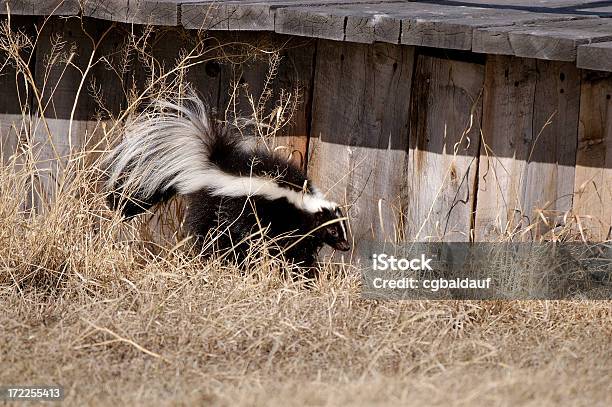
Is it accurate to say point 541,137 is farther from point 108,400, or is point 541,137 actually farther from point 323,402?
point 108,400

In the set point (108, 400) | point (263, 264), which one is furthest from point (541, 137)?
point (108, 400)

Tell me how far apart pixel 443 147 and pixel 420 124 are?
19cm

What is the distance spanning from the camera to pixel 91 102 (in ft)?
21.3

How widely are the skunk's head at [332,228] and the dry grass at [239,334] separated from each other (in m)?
0.16

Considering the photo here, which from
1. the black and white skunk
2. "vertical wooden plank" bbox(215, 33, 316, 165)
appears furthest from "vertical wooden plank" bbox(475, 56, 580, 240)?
"vertical wooden plank" bbox(215, 33, 316, 165)

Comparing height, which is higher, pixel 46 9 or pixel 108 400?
pixel 46 9

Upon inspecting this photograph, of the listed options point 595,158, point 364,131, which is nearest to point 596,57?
point 595,158

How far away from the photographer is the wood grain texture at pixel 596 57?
4.57 meters

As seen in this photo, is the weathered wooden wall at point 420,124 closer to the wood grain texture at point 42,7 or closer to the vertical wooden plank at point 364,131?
the vertical wooden plank at point 364,131

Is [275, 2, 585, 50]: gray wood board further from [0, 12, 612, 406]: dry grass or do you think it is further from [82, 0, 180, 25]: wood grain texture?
[0, 12, 612, 406]: dry grass

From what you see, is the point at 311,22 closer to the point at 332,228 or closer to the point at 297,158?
the point at 297,158

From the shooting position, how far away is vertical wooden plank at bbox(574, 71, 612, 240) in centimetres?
512

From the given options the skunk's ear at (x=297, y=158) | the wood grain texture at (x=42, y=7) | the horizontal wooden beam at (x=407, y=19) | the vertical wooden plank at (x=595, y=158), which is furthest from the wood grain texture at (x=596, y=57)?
the wood grain texture at (x=42, y=7)

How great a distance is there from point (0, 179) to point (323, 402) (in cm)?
266
